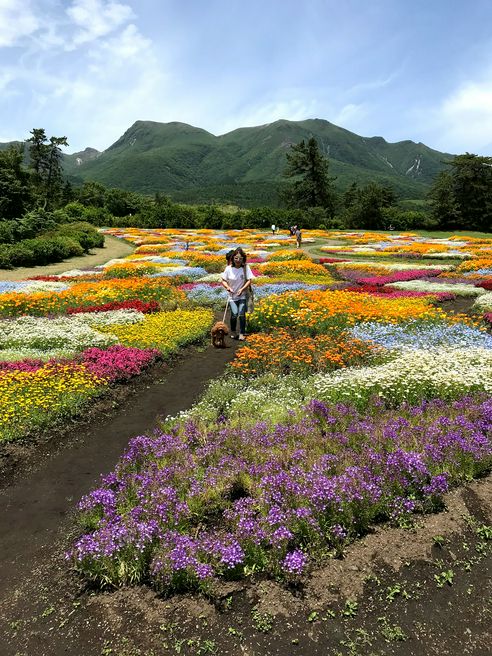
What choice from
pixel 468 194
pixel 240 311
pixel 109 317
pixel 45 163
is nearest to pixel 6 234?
pixel 109 317

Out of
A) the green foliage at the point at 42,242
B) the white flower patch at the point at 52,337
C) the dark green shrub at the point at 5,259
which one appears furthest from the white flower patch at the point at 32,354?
the green foliage at the point at 42,242

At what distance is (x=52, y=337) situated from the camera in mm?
13359

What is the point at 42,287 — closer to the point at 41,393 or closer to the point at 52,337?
the point at 52,337

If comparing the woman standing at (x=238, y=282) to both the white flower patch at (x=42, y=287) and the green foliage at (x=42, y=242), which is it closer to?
the white flower patch at (x=42, y=287)

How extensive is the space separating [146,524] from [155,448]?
197cm

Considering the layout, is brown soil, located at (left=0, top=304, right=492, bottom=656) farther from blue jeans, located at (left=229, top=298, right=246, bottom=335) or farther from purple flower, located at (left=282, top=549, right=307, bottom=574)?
blue jeans, located at (left=229, top=298, right=246, bottom=335)

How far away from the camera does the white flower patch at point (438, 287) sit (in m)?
20.3

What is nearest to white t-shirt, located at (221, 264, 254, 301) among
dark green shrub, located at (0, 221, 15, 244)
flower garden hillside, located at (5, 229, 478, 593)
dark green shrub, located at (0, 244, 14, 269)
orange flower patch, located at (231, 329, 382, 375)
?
flower garden hillside, located at (5, 229, 478, 593)

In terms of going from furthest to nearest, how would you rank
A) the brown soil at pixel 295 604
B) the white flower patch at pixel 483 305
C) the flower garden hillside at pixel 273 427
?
the white flower patch at pixel 483 305
the flower garden hillside at pixel 273 427
the brown soil at pixel 295 604

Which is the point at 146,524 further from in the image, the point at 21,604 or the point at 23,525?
the point at 23,525

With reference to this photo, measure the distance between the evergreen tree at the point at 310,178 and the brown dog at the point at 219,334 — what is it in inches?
3190

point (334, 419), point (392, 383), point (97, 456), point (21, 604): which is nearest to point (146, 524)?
point (21, 604)

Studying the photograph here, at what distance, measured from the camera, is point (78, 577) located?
490 centimetres

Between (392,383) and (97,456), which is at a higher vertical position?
(392,383)
